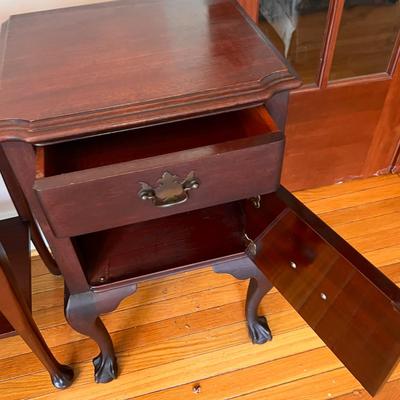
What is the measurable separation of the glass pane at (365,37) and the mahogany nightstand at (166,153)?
1.52ft

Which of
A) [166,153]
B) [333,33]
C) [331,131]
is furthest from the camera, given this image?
[331,131]

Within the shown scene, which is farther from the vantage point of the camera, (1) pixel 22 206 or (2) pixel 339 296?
(1) pixel 22 206

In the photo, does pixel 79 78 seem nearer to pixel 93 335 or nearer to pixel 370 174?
pixel 93 335

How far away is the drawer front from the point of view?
0.54 meters

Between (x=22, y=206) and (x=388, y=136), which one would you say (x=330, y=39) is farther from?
(x=22, y=206)

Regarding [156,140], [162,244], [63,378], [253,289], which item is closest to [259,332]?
[253,289]

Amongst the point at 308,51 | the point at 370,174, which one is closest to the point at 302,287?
the point at 308,51

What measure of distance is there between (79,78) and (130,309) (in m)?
0.72

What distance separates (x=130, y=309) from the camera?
115 cm

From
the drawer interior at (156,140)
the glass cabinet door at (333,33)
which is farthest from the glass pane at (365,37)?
the drawer interior at (156,140)

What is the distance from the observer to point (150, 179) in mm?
558

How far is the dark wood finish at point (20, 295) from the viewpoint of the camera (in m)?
0.71

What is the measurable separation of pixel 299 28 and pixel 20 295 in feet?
3.07

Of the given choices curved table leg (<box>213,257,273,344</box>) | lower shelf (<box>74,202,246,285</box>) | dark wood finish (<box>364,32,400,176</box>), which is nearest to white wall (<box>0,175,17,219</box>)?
lower shelf (<box>74,202,246,285</box>)
